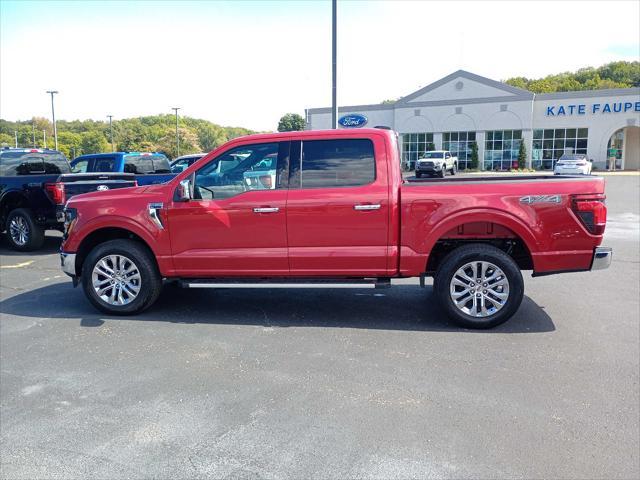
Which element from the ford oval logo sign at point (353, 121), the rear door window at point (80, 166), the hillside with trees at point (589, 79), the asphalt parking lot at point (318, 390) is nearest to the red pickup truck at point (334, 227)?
the asphalt parking lot at point (318, 390)

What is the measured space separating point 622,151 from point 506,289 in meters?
52.9

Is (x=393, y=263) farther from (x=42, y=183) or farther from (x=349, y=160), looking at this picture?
(x=42, y=183)

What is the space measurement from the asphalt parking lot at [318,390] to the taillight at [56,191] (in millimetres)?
3668

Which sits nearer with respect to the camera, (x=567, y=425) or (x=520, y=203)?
(x=567, y=425)

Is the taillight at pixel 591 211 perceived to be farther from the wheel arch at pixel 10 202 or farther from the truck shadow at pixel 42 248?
the wheel arch at pixel 10 202

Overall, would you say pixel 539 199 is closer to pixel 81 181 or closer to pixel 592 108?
pixel 81 181

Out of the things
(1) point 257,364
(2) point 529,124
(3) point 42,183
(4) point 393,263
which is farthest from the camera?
(2) point 529,124

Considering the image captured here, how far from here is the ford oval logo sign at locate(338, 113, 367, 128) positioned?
154ft

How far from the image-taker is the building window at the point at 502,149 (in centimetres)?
4875

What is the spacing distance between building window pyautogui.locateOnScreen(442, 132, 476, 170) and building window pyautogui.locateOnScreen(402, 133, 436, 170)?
149cm

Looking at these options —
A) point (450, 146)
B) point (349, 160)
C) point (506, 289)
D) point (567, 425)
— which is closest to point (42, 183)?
point (349, 160)

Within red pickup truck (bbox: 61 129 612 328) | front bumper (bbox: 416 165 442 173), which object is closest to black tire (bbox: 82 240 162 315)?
red pickup truck (bbox: 61 129 612 328)

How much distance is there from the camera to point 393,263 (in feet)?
18.5

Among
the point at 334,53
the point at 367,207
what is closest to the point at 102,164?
the point at 334,53
